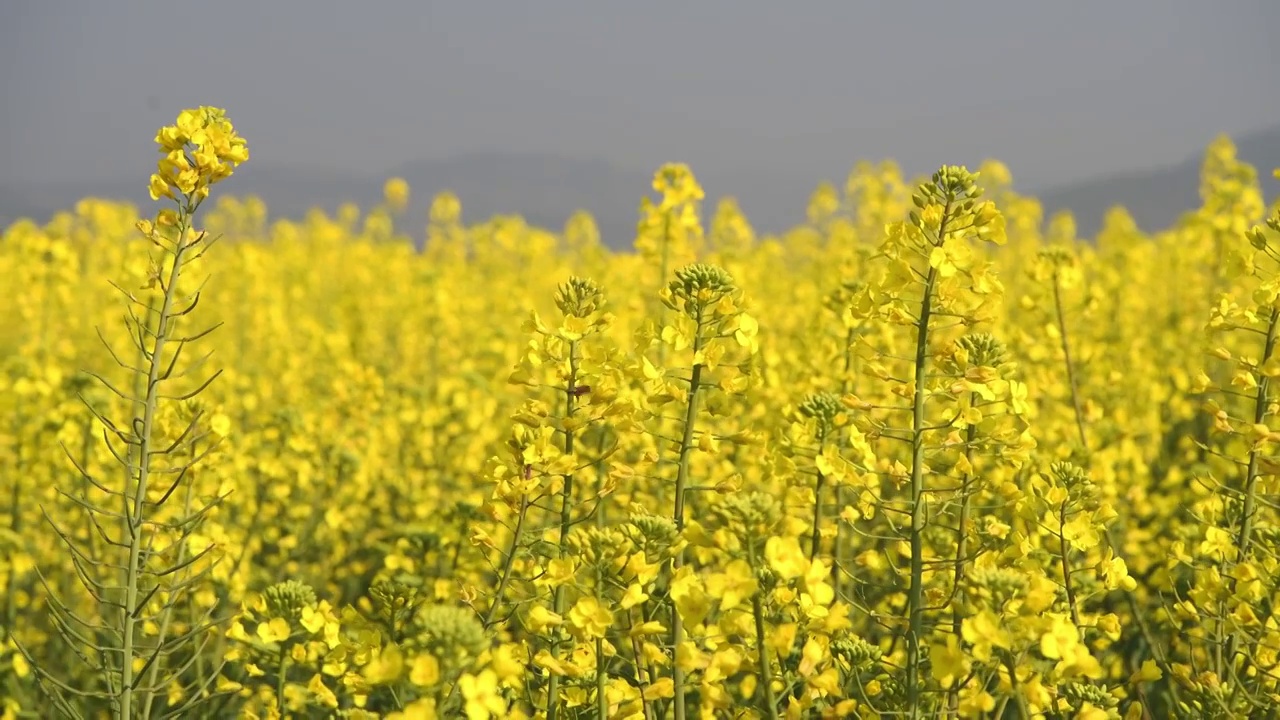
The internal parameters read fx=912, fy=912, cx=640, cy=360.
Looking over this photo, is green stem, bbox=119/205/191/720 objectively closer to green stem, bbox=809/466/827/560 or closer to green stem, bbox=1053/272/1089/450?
green stem, bbox=809/466/827/560

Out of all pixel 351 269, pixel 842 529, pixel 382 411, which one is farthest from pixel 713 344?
pixel 351 269

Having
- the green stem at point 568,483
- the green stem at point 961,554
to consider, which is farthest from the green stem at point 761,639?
the green stem at point 568,483

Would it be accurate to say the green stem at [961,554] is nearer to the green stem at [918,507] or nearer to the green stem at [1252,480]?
the green stem at [918,507]

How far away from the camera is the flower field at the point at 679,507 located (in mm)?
2002

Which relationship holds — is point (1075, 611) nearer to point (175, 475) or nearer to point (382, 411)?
point (175, 475)

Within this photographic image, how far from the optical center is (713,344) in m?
2.41

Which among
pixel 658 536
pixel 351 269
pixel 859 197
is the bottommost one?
pixel 658 536

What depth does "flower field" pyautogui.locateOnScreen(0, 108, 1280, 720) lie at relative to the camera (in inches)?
78.8

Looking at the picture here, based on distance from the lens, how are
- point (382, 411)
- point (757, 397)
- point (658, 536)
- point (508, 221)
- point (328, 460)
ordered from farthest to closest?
1. point (508, 221)
2. point (382, 411)
3. point (328, 460)
4. point (757, 397)
5. point (658, 536)

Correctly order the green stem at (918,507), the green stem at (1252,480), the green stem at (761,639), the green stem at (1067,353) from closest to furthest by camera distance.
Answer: the green stem at (761,639), the green stem at (918,507), the green stem at (1252,480), the green stem at (1067,353)

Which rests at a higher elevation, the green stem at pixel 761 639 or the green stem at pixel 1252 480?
the green stem at pixel 1252 480

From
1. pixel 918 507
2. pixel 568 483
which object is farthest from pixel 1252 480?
pixel 568 483

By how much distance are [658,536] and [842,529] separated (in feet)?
6.66

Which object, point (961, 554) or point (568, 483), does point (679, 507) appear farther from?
point (961, 554)
